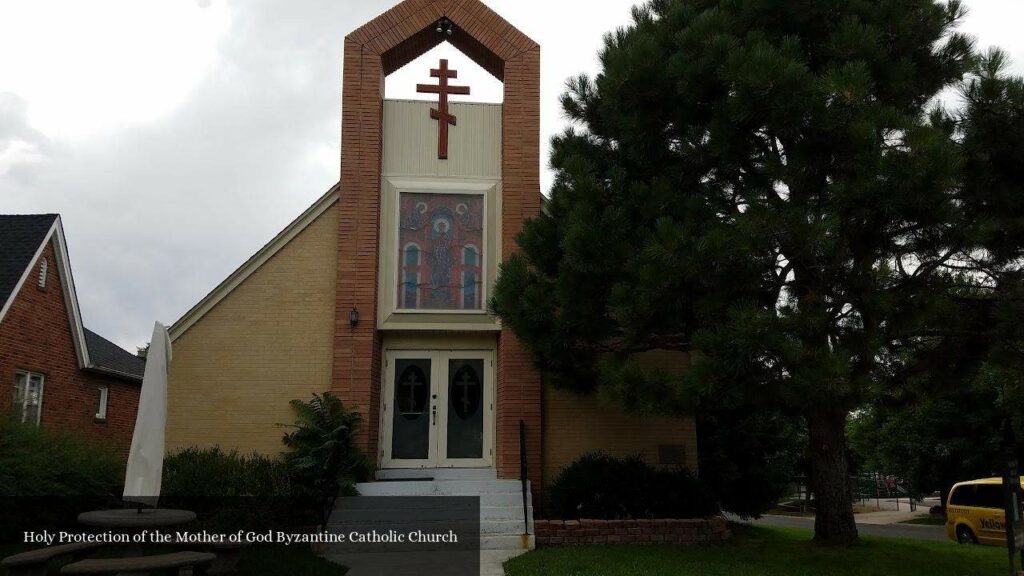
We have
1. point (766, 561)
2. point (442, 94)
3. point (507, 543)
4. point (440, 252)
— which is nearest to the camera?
point (766, 561)

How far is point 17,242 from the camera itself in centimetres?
1683

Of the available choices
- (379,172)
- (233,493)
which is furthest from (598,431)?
(379,172)

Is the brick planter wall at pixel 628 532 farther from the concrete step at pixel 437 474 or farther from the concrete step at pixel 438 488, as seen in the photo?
the concrete step at pixel 437 474

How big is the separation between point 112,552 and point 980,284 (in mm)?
11345

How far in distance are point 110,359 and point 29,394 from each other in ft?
14.4

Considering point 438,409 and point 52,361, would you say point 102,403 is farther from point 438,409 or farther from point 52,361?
point 438,409

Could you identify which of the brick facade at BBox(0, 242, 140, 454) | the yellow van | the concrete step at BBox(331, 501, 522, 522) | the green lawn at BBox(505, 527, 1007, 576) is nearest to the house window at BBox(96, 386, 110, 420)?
the brick facade at BBox(0, 242, 140, 454)

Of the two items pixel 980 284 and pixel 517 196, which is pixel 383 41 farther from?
pixel 980 284

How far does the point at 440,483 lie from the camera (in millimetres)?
11734

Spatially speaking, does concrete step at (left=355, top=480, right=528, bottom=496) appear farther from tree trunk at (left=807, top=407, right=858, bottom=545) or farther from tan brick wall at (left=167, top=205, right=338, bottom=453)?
tree trunk at (left=807, top=407, right=858, bottom=545)

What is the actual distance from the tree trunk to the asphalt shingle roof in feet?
49.4

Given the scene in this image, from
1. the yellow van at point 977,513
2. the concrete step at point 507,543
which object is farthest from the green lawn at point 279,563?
the yellow van at point 977,513

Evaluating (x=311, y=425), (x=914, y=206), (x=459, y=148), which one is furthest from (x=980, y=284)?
(x=311, y=425)

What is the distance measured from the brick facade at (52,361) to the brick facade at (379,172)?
5968 millimetres
